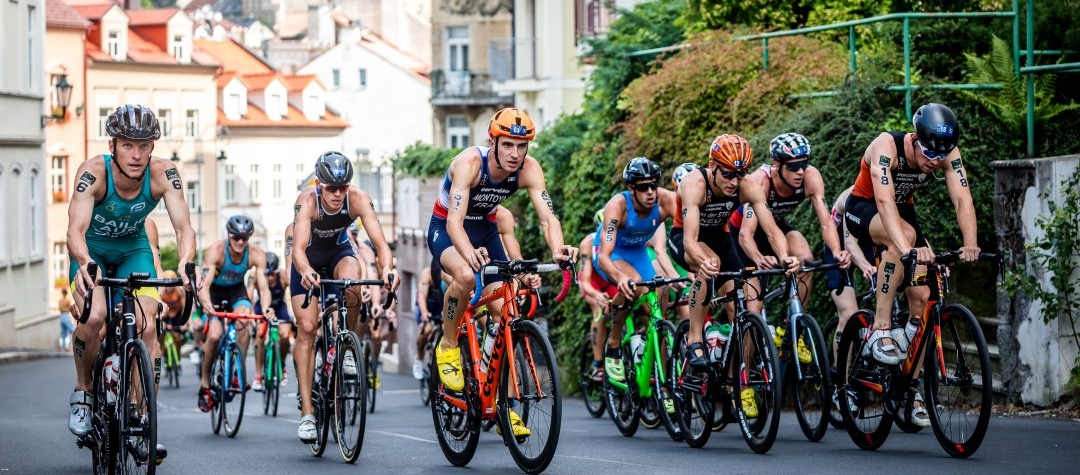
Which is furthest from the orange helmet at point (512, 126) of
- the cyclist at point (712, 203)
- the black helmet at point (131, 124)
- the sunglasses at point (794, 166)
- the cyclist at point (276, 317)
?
the cyclist at point (276, 317)

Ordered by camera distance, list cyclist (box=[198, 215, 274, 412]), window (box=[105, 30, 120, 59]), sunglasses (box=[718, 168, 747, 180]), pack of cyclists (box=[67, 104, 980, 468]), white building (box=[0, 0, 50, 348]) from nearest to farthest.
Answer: pack of cyclists (box=[67, 104, 980, 468]) < sunglasses (box=[718, 168, 747, 180]) < cyclist (box=[198, 215, 274, 412]) < white building (box=[0, 0, 50, 348]) < window (box=[105, 30, 120, 59])

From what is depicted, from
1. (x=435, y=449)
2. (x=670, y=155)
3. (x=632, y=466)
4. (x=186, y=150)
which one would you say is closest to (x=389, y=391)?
(x=670, y=155)

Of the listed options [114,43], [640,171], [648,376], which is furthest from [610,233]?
[114,43]

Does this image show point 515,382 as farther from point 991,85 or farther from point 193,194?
point 193,194

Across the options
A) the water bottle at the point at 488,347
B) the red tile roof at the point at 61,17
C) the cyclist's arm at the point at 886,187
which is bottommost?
the water bottle at the point at 488,347

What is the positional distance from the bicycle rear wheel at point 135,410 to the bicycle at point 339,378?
72.5 inches

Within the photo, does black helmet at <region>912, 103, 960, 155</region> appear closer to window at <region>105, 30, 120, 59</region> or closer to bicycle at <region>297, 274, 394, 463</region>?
bicycle at <region>297, 274, 394, 463</region>

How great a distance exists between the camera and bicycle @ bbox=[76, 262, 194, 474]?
9.67 m

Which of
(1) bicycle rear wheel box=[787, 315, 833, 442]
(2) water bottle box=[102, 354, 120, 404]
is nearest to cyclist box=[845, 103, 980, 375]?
(1) bicycle rear wheel box=[787, 315, 833, 442]

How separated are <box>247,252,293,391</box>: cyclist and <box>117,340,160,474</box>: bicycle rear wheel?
28.1 feet

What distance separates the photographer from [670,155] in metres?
20.2

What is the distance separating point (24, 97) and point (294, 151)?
167ft

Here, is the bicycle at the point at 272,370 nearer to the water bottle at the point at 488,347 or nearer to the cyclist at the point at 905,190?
the water bottle at the point at 488,347

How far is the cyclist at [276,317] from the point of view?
19.0 meters
